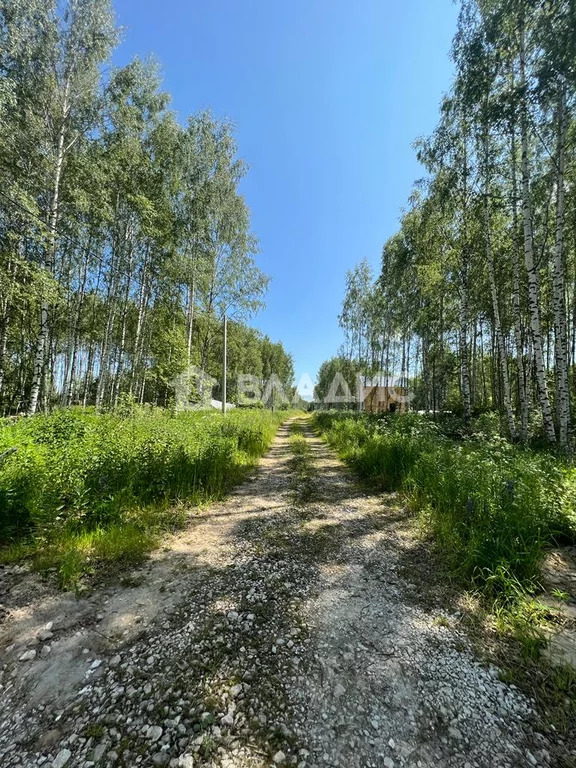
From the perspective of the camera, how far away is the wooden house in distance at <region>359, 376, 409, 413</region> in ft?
79.6

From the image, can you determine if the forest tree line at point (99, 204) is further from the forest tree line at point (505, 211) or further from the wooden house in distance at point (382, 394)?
the wooden house in distance at point (382, 394)

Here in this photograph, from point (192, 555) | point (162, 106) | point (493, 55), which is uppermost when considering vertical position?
point (162, 106)

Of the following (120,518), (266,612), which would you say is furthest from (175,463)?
(266,612)

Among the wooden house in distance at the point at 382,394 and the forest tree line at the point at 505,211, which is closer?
the forest tree line at the point at 505,211

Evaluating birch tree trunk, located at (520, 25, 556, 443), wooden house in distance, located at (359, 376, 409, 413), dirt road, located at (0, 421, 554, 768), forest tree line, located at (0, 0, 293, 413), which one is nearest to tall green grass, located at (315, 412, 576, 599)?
dirt road, located at (0, 421, 554, 768)

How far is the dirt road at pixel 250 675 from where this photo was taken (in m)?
1.48

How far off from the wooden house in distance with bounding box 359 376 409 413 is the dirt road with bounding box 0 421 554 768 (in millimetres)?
22192

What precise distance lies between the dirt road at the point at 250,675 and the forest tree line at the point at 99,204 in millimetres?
8700

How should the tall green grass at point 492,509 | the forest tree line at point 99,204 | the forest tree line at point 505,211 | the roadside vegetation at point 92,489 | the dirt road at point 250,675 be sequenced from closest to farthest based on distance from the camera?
1. the dirt road at point 250,675
2. the tall green grass at point 492,509
3. the roadside vegetation at point 92,489
4. the forest tree line at point 505,211
5. the forest tree line at point 99,204

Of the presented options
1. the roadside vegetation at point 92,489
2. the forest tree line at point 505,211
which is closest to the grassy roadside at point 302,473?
the roadside vegetation at point 92,489

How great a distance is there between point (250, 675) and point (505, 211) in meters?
13.4

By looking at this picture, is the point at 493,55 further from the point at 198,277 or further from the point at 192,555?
the point at 192,555

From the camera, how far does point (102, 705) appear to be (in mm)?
1662

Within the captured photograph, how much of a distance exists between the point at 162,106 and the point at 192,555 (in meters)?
18.4
